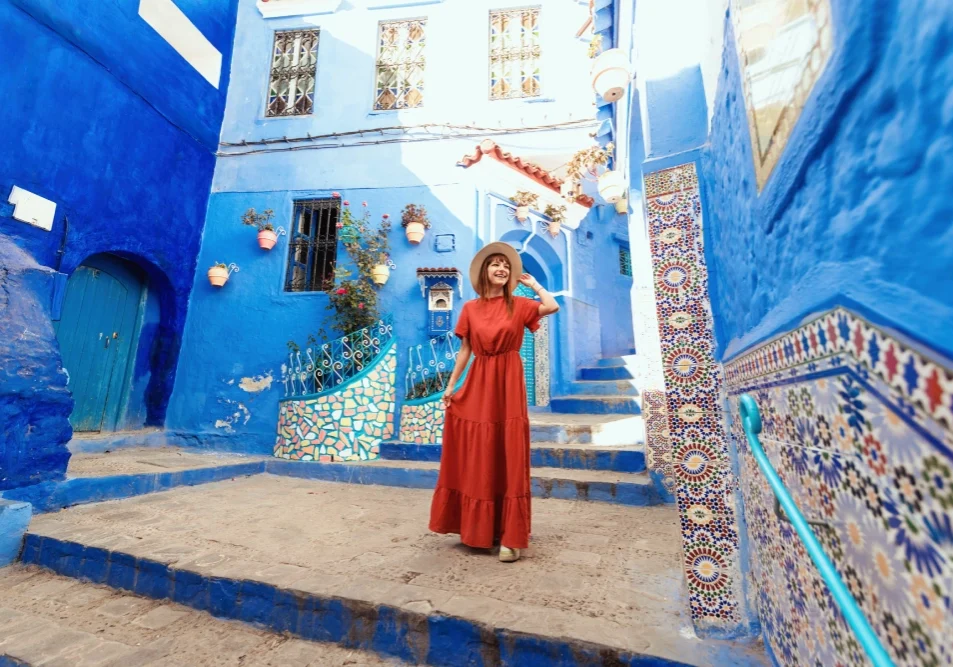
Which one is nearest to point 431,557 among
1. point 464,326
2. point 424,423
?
point 464,326

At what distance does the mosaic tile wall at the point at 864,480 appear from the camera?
0.56 m

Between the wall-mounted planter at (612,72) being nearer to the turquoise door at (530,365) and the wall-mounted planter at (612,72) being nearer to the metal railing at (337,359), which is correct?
the turquoise door at (530,365)

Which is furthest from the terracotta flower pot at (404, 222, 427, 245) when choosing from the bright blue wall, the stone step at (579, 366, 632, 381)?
the bright blue wall

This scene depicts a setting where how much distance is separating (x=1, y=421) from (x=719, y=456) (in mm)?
4525

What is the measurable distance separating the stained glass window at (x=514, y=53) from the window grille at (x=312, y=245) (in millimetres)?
3495

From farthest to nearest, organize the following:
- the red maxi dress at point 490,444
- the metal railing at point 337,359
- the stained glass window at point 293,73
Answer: the stained glass window at point 293,73 < the metal railing at point 337,359 < the red maxi dress at point 490,444

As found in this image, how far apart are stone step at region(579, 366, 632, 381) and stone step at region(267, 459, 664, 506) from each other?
125 inches

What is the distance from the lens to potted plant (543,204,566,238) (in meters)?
7.37

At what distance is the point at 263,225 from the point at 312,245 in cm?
78

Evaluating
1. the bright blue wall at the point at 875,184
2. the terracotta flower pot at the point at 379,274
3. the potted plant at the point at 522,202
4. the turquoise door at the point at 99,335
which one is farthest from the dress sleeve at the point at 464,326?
the turquoise door at the point at 99,335

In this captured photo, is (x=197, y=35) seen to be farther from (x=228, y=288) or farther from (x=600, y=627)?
(x=600, y=627)

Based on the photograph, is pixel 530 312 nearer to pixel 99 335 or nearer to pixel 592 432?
pixel 592 432

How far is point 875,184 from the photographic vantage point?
0.70 meters

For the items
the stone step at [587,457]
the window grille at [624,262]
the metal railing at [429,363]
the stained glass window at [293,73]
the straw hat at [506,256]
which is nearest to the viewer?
the straw hat at [506,256]
